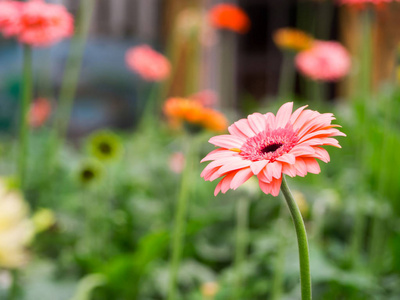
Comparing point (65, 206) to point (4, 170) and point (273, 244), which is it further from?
point (273, 244)

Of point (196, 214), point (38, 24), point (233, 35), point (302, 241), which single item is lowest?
point (196, 214)

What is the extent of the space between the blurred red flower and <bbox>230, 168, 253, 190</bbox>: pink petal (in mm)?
468

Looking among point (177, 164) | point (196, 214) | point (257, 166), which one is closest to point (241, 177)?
point (257, 166)

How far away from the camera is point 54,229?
85 cm

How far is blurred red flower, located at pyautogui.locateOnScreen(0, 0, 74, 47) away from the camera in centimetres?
64

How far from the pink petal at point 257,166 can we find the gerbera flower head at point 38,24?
47 centimetres

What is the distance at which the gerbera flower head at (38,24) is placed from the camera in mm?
639

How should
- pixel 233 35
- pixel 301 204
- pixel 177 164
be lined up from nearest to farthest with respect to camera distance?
pixel 301 204, pixel 177 164, pixel 233 35

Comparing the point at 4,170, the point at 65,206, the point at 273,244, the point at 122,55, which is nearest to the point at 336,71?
the point at 273,244

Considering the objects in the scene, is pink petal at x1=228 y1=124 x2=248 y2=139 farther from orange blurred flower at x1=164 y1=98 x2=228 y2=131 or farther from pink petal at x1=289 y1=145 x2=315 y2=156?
orange blurred flower at x1=164 y1=98 x2=228 y2=131

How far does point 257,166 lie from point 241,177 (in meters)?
0.01

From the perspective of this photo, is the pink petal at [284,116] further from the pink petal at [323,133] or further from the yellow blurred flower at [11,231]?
the yellow blurred flower at [11,231]

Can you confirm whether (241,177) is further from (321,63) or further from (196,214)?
(321,63)

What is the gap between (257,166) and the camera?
0.25 m
